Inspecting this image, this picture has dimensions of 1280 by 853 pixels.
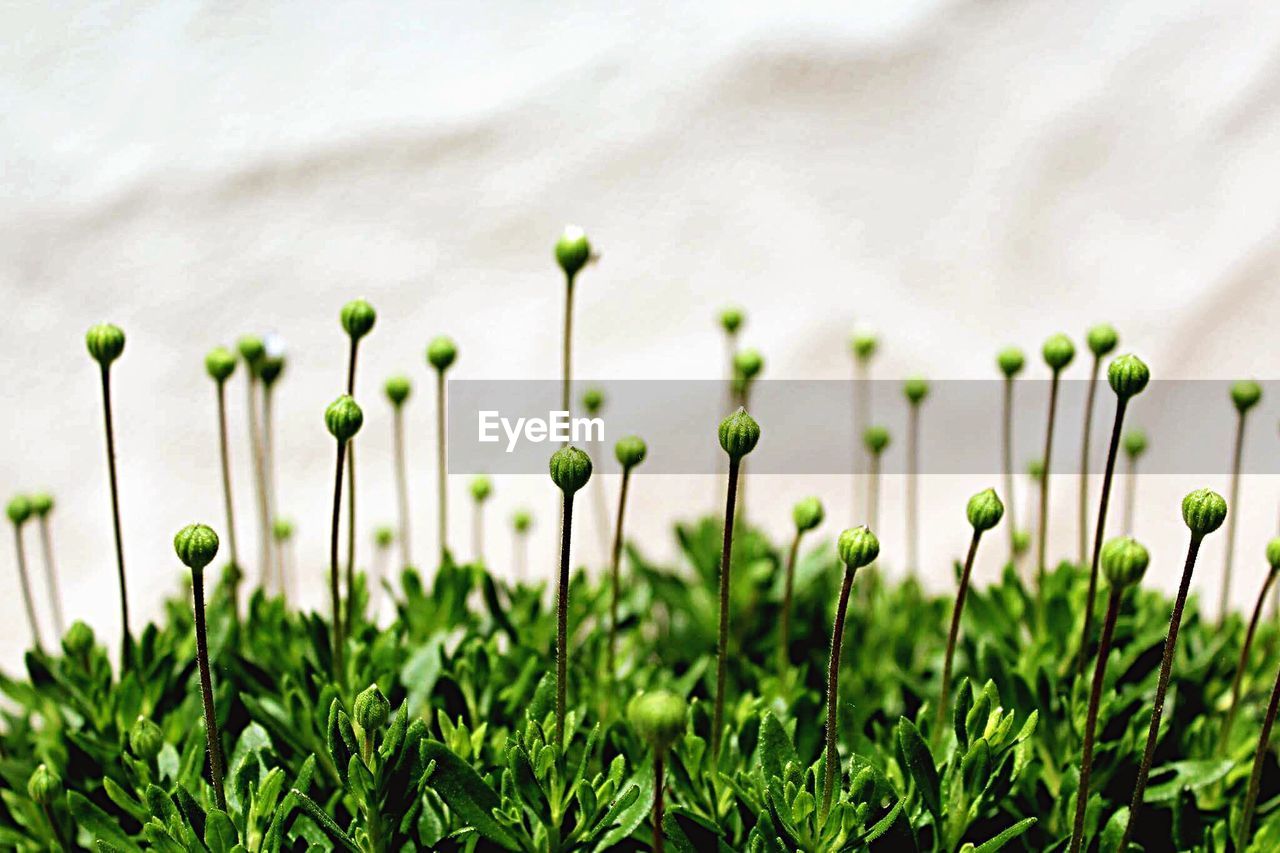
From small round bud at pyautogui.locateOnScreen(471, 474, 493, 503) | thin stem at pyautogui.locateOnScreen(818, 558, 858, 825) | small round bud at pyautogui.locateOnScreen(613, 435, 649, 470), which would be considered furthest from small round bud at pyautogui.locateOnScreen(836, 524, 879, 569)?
small round bud at pyautogui.locateOnScreen(471, 474, 493, 503)

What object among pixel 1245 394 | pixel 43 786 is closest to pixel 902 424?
pixel 1245 394

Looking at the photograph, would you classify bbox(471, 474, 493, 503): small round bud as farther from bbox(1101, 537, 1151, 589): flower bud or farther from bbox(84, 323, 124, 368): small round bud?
bbox(1101, 537, 1151, 589): flower bud

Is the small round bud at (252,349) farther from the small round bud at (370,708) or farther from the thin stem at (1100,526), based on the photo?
the thin stem at (1100,526)

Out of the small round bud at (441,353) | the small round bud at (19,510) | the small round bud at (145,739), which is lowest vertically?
the small round bud at (145,739)

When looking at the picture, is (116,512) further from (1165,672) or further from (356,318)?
(1165,672)

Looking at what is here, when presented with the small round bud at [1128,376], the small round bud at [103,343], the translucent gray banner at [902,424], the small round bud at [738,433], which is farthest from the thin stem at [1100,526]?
the translucent gray banner at [902,424]

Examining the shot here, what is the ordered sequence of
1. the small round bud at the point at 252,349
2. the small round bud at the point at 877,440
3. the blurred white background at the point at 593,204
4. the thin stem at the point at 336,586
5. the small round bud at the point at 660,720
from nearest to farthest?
the small round bud at the point at 660,720 → the thin stem at the point at 336,586 → the small round bud at the point at 252,349 → the small round bud at the point at 877,440 → the blurred white background at the point at 593,204

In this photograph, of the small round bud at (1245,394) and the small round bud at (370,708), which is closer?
the small round bud at (370,708)

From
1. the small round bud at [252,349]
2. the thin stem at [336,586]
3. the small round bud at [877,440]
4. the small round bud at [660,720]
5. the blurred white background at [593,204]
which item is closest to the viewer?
the small round bud at [660,720]

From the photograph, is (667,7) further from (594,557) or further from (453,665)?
(453,665)
